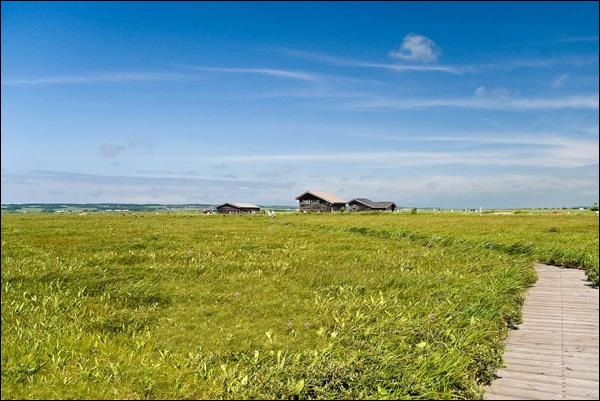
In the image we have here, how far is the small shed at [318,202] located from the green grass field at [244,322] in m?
90.5

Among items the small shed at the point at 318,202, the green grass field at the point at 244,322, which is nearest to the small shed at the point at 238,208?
the small shed at the point at 318,202

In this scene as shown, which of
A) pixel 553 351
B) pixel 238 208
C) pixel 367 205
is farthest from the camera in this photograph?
pixel 367 205

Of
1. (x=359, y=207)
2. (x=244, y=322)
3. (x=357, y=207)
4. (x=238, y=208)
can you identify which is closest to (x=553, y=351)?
(x=244, y=322)

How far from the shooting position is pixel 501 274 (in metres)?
17.5

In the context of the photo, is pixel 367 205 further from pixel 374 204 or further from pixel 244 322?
pixel 244 322

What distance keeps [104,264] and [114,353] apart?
7.33m

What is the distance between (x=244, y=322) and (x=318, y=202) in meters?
101

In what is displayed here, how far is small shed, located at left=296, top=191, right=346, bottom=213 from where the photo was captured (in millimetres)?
110375

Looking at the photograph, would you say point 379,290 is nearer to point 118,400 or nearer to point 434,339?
point 434,339

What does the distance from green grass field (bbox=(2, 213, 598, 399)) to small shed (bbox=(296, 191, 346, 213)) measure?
9053 cm

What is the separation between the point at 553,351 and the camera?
31.9 ft

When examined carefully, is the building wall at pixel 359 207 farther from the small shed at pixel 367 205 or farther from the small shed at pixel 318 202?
the small shed at pixel 318 202

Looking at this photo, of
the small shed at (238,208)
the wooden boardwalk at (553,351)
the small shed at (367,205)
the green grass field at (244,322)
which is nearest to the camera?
the wooden boardwalk at (553,351)

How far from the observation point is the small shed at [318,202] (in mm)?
110375
